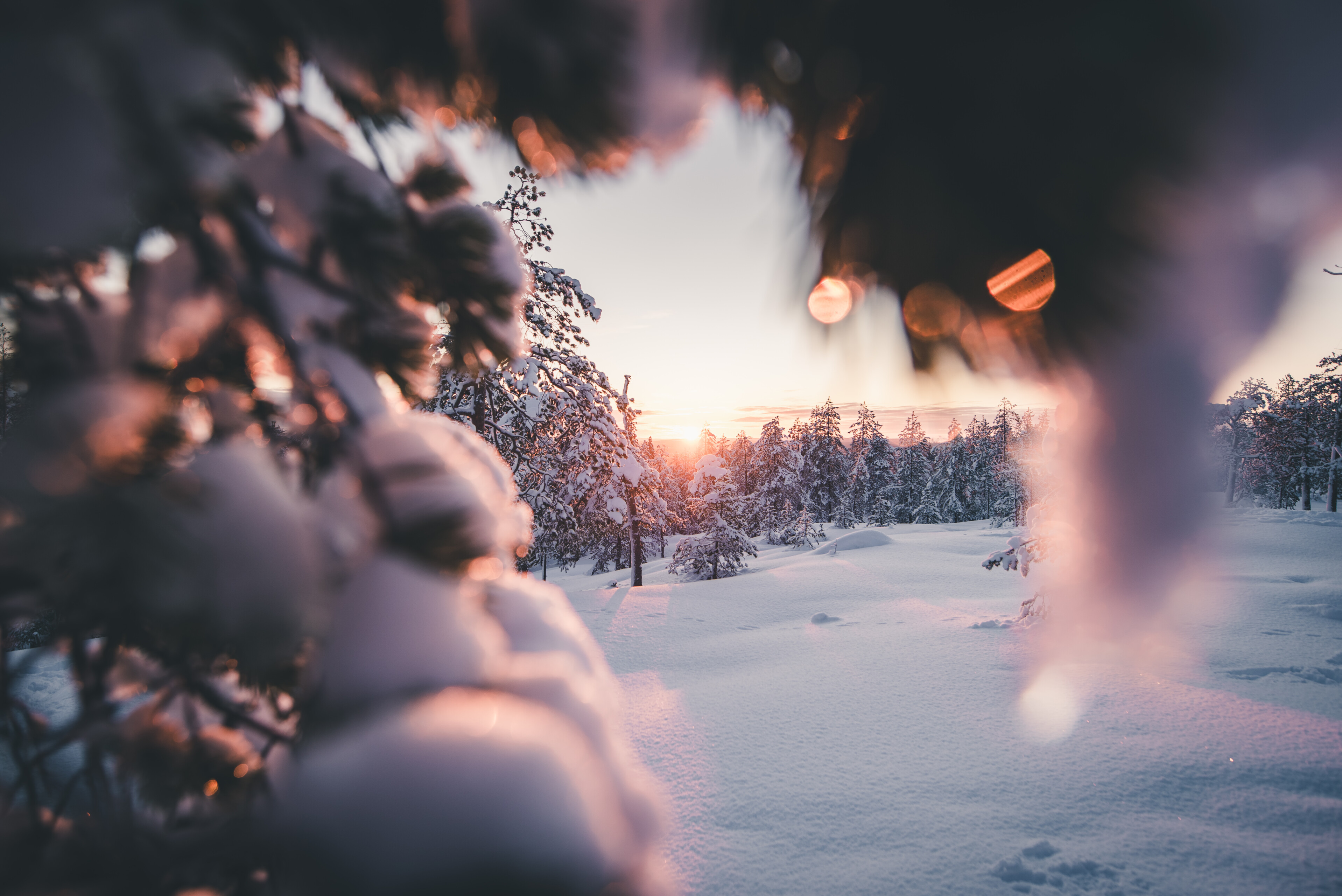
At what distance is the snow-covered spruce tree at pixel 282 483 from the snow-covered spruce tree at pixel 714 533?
1522 centimetres

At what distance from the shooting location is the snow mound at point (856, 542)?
1650cm

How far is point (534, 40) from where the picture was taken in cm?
67

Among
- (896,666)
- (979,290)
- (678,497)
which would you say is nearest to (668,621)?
(896,666)

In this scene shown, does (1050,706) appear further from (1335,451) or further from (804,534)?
(1335,451)

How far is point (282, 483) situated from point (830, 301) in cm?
95

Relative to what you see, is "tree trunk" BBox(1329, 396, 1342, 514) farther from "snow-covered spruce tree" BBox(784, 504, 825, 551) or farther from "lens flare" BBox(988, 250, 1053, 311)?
"lens flare" BBox(988, 250, 1053, 311)

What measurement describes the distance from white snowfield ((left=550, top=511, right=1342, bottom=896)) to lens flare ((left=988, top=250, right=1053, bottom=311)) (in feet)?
2.80

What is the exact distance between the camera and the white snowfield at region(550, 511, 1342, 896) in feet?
7.65

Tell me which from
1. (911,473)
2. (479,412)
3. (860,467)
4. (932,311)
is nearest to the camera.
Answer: (932,311)

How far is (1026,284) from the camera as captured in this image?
86 cm

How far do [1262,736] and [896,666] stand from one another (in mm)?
2437

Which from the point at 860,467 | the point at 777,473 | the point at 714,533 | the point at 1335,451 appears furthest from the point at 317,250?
the point at 1335,451

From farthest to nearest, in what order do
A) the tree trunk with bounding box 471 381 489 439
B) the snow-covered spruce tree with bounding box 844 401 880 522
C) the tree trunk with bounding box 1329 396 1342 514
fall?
the snow-covered spruce tree with bounding box 844 401 880 522, the tree trunk with bounding box 1329 396 1342 514, the tree trunk with bounding box 471 381 489 439

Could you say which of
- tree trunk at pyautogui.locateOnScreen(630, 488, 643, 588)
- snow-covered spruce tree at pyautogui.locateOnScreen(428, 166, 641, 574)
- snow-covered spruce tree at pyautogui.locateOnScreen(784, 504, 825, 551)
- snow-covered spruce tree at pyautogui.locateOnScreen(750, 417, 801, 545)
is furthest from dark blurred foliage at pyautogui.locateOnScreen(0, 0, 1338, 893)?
snow-covered spruce tree at pyautogui.locateOnScreen(750, 417, 801, 545)
